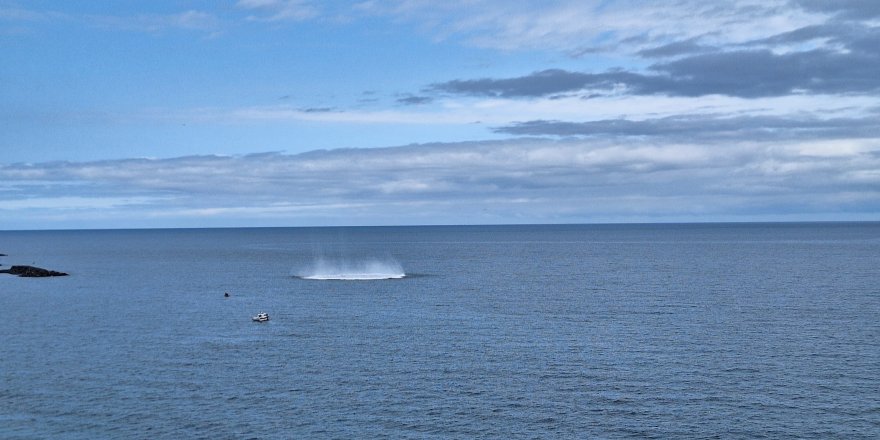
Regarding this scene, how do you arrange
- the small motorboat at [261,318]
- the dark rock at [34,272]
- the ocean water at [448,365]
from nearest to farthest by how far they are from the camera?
the ocean water at [448,365]
the small motorboat at [261,318]
the dark rock at [34,272]

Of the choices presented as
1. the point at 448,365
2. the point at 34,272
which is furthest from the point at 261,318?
the point at 34,272

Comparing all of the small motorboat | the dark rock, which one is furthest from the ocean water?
the dark rock

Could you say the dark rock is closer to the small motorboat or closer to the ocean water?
the ocean water

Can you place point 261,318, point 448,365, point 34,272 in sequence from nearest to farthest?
point 448,365
point 261,318
point 34,272

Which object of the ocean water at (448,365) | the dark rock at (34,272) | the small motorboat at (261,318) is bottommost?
the ocean water at (448,365)

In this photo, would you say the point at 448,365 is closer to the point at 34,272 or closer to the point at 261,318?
the point at 261,318

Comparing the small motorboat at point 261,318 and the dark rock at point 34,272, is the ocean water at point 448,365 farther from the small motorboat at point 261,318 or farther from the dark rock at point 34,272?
the dark rock at point 34,272

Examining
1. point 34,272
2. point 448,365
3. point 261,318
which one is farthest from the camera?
point 34,272

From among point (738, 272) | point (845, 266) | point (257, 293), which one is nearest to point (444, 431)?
point (257, 293)

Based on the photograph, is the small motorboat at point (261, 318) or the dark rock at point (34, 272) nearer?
the small motorboat at point (261, 318)

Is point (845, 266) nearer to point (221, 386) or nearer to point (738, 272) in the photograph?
point (738, 272)

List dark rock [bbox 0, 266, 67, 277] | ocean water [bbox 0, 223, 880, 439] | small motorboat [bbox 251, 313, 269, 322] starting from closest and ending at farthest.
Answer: ocean water [bbox 0, 223, 880, 439] < small motorboat [bbox 251, 313, 269, 322] < dark rock [bbox 0, 266, 67, 277]

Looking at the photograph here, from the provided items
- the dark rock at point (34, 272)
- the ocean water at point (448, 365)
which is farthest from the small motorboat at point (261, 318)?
the dark rock at point (34, 272)

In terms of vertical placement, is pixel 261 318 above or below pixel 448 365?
above
